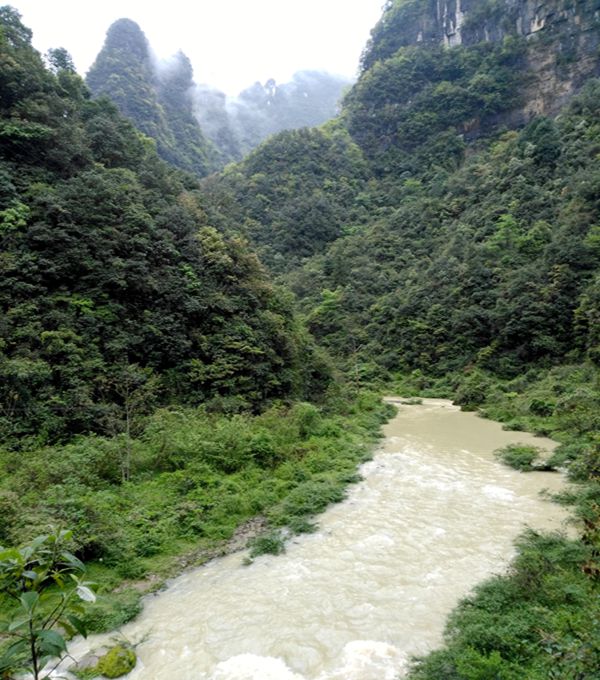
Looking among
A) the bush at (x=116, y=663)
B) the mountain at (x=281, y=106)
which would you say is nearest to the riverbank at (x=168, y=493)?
the bush at (x=116, y=663)

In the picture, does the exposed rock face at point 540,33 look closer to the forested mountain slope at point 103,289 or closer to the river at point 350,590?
the forested mountain slope at point 103,289

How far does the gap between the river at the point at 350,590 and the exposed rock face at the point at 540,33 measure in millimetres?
58552

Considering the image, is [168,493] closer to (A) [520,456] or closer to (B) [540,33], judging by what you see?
(A) [520,456]

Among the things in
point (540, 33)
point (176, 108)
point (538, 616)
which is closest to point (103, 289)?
point (538, 616)

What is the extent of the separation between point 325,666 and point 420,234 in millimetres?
46446

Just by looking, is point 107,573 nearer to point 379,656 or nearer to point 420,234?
point 379,656

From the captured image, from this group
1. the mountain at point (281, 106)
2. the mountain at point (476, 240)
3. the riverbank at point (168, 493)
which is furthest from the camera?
the mountain at point (281, 106)

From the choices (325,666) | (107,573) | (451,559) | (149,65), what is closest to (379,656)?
(325,666)

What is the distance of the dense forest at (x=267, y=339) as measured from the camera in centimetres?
816

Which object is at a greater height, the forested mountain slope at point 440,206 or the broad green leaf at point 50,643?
the forested mountain slope at point 440,206

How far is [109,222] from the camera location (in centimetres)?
1859

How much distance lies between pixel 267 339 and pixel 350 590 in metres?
13.8

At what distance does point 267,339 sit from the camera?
20438 mm

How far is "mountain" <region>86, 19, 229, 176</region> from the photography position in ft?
231
